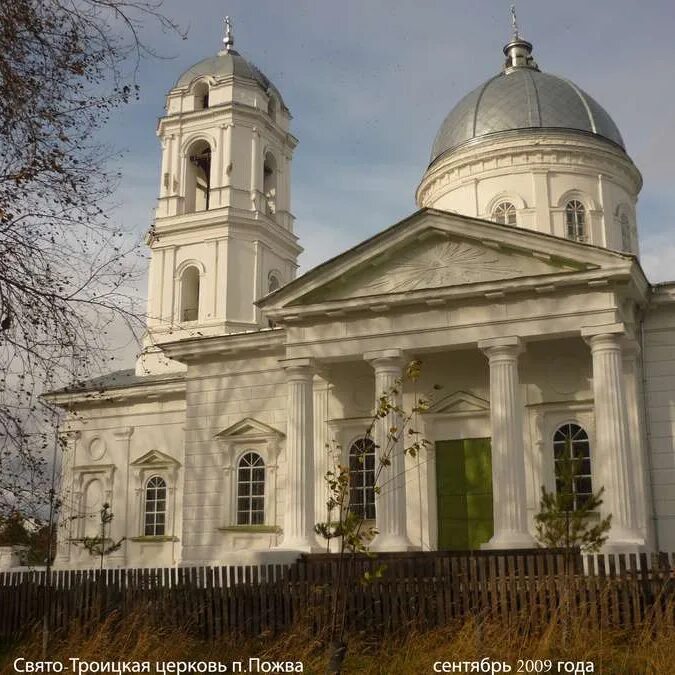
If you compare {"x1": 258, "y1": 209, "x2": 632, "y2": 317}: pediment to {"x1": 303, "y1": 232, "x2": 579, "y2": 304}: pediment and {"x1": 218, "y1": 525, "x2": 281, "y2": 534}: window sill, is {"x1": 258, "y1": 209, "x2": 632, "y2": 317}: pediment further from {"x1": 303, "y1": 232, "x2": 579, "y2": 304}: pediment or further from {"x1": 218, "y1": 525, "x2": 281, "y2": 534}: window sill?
{"x1": 218, "y1": 525, "x2": 281, "y2": 534}: window sill

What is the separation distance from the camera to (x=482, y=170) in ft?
80.6

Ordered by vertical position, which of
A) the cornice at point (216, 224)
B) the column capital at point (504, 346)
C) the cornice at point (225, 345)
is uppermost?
the cornice at point (216, 224)

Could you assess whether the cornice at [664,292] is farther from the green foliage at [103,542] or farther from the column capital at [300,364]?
the green foliage at [103,542]

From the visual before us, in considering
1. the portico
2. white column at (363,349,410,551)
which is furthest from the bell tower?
white column at (363,349,410,551)

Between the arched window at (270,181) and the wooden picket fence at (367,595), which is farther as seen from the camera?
the arched window at (270,181)

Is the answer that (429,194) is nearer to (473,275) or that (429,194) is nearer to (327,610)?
(473,275)

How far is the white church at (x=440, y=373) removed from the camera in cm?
1634

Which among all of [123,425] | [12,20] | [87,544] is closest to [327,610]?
[12,20]

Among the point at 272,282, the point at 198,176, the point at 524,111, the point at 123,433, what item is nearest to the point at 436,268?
the point at 524,111

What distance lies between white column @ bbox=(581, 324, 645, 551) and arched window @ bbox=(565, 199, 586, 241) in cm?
848

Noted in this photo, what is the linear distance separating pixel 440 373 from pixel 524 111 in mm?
9677

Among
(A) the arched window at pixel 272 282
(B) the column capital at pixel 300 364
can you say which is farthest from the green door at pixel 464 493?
(A) the arched window at pixel 272 282

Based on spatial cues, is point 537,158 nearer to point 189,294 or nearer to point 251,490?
point 189,294

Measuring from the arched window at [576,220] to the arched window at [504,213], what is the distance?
1.41 m
